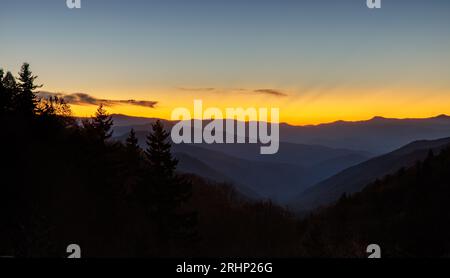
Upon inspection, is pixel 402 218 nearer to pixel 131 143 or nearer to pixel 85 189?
pixel 131 143

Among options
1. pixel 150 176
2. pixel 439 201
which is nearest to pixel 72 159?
pixel 150 176

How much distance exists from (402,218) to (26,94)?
87185 millimetres

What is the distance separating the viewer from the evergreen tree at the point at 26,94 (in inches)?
1783

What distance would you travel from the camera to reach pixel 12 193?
1422 inches

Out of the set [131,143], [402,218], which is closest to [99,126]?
[131,143]

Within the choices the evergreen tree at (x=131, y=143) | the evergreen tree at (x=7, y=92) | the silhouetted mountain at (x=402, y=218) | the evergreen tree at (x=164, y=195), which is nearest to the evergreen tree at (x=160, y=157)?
the evergreen tree at (x=164, y=195)

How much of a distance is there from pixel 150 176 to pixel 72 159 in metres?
8.18

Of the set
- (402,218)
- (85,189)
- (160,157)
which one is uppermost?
(160,157)

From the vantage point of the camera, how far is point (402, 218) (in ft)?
340

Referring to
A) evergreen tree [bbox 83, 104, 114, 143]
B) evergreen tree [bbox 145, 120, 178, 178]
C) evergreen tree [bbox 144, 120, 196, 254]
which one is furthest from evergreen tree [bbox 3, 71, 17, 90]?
evergreen tree [bbox 144, 120, 196, 254]

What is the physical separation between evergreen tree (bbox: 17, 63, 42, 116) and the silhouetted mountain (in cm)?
4898

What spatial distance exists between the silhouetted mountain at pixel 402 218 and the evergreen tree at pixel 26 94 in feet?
161

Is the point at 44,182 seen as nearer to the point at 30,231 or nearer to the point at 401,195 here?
the point at 30,231

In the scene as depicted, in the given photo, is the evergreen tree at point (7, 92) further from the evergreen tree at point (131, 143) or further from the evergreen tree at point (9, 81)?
the evergreen tree at point (131, 143)
